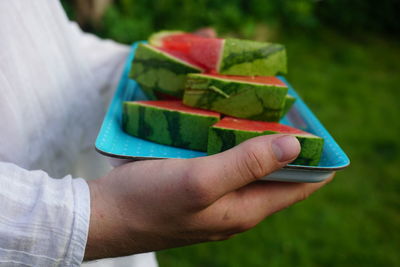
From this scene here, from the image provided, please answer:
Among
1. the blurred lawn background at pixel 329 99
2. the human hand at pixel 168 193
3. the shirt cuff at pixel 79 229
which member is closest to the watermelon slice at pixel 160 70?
the human hand at pixel 168 193

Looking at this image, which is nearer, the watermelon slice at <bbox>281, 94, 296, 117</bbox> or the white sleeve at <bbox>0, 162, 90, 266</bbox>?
the white sleeve at <bbox>0, 162, 90, 266</bbox>

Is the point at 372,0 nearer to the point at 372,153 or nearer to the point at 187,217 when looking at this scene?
the point at 372,153

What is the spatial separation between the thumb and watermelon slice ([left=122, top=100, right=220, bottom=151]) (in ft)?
0.94

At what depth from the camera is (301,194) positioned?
1170mm

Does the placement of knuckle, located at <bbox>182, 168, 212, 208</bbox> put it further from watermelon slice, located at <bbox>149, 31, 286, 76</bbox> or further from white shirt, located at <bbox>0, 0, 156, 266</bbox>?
watermelon slice, located at <bbox>149, 31, 286, 76</bbox>

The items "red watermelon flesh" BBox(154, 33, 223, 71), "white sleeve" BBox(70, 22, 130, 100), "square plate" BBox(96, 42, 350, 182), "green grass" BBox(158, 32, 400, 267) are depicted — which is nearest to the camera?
"square plate" BBox(96, 42, 350, 182)

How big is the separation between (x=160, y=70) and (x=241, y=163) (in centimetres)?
60

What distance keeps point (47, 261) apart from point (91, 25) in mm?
3822

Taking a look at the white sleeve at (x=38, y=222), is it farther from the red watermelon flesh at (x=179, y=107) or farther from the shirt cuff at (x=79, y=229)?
the red watermelon flesh at (x=179, y=107)

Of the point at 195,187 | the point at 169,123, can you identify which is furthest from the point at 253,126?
the point at 195,187

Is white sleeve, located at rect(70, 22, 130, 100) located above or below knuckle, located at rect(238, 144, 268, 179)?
below

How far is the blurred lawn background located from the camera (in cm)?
264

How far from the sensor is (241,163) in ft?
3.03

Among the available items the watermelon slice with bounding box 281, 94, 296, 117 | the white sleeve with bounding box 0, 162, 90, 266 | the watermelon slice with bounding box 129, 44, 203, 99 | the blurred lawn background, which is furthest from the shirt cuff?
the blurred lawn background
